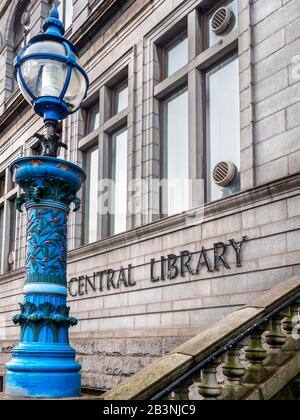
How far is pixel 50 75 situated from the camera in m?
6.33

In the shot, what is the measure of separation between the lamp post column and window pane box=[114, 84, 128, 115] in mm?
8161

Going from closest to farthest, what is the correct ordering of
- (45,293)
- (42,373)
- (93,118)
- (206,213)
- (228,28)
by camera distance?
(42,373) < (45,293) < (206,213) < (228,28) < (93,118)

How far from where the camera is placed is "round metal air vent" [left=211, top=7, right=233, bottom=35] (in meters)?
11.1

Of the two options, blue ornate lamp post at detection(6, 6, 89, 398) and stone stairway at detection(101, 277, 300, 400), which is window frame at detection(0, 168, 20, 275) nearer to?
blue ornate lamp post at detection(6, 6, 89, 398)

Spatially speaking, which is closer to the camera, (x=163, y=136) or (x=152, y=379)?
(x=152, y=379)

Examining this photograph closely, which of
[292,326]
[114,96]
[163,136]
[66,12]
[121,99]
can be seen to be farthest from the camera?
[66,12]

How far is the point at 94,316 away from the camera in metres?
13.3

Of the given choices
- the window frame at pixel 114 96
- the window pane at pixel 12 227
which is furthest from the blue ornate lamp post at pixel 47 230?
the window pane at pixel 12 227

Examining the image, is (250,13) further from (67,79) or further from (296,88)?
(67,79)

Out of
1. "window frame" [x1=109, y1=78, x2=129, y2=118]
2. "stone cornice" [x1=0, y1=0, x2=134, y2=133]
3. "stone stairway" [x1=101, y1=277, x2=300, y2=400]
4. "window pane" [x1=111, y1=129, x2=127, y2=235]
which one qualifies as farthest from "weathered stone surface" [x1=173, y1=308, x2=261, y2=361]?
"stone cornice" [x1=0, y1=0, x2=134, y2=133]

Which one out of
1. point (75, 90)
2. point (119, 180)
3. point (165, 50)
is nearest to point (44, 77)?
point (75, 90)

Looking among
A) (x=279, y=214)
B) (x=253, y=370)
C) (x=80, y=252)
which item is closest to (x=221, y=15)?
(x=279, y=214)

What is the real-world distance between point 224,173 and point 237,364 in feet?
17.8

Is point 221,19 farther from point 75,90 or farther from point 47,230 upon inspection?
point 47,230
